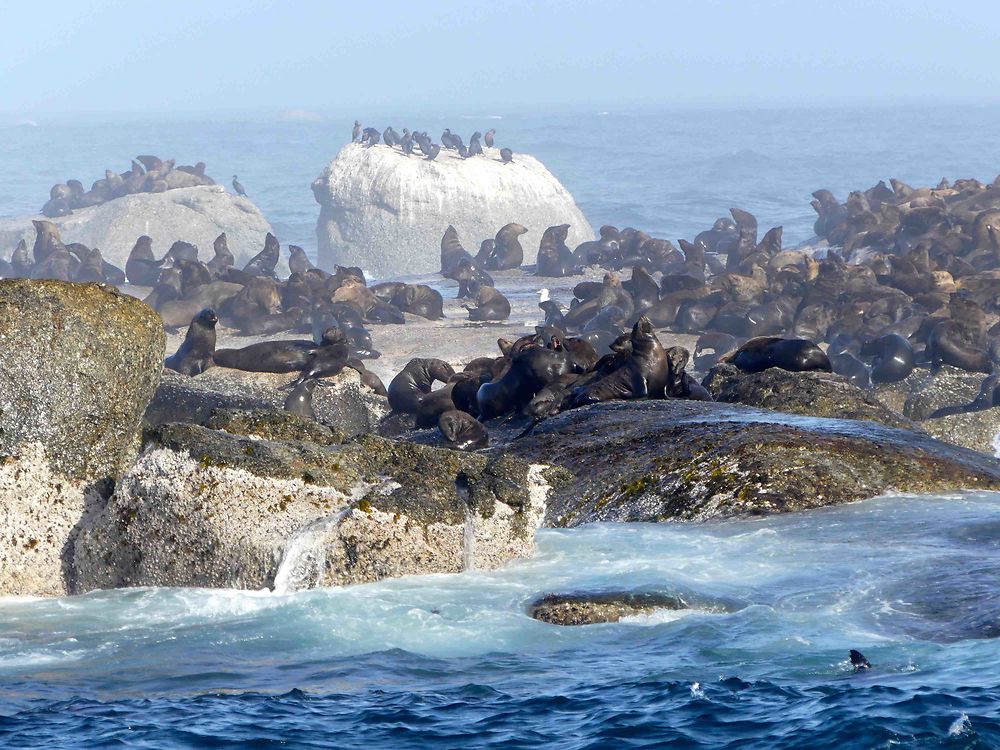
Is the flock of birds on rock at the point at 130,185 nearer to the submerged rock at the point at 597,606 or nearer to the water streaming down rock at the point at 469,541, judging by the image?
the water streaming down rock at the point at 469,541

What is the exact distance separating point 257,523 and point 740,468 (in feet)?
14.4

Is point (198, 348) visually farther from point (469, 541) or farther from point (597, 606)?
point (597, 606)

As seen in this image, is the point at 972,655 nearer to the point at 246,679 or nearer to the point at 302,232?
the point at 246,679

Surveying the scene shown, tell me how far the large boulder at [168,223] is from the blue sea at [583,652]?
4157 cm

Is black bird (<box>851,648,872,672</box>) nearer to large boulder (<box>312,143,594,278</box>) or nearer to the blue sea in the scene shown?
the blue sea

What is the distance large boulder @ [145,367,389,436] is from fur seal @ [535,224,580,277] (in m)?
21.8

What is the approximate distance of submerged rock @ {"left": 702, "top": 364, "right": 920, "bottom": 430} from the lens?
14.6 meters

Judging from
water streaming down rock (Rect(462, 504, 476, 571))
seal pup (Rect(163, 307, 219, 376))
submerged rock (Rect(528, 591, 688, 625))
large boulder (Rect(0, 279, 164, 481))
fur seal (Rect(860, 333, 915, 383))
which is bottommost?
fur seal (Rect(860, 333, 915, 383))

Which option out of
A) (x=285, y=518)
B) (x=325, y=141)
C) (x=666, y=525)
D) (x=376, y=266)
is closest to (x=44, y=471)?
(x=285, y=518)

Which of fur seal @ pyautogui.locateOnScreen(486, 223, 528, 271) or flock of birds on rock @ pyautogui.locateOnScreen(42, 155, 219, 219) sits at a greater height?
flock of birds on rock @ pyautogui.locateOnScreen(42, 155, 219, 219)

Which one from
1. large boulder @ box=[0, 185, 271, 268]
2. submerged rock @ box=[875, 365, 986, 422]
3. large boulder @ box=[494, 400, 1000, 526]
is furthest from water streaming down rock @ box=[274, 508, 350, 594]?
large boulder @ box=[0, 185, 271, 268]

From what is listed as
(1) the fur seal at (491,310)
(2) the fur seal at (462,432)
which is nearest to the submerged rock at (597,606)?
(2) the fur seal at (462,432)

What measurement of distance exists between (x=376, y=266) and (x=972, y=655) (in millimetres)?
47337

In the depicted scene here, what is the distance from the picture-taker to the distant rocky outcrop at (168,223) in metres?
49.5
